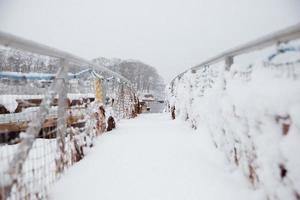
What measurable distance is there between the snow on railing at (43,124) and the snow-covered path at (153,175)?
19 centimetres

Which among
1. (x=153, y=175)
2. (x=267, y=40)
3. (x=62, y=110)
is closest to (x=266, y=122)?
(x=267, y=40)

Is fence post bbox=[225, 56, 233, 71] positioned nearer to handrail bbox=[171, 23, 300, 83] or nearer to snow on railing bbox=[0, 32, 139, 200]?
handrail bbox=[171, 23, 300, 83]

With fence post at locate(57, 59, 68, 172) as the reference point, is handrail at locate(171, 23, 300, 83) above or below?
above

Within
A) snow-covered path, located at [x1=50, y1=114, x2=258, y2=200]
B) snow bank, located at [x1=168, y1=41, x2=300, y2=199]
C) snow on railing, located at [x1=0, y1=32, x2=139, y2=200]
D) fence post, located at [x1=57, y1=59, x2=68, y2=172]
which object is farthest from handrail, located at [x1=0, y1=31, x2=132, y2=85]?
snow bank, located at [x1=168, y1=41, x2=300, y2=199]

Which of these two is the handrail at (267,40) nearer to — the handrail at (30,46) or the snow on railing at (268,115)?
the snow on railing at (268,115)

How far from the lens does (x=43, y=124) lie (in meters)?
2.34

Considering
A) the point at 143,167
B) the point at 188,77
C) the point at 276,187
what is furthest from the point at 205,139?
the point at 188,77

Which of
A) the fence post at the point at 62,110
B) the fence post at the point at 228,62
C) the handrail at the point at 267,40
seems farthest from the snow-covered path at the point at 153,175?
the handrail at the point at 267,40

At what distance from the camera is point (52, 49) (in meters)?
2.42

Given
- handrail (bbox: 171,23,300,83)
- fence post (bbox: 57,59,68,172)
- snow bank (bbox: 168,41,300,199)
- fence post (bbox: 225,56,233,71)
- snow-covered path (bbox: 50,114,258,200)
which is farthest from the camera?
fence post (bbox: 225,56,233,71)

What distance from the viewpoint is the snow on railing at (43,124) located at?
171cm

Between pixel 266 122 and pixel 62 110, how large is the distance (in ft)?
6.09

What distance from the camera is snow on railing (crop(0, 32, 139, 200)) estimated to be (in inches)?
67.3

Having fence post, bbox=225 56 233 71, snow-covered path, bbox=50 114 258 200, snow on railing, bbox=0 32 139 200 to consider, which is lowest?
snow-covered path, bbox=50 114 258 200
